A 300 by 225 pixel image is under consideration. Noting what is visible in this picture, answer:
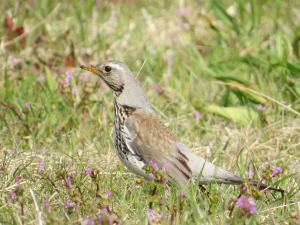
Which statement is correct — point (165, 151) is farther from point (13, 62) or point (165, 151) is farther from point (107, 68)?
point (13, 62)

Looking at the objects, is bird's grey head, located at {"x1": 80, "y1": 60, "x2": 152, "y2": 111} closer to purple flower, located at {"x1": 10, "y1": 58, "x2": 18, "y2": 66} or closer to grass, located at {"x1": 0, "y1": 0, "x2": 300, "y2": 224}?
grass, located at {"x1": 0, "y1": 0, "x2": 300, "y2": 224}

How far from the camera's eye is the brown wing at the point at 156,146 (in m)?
4.25

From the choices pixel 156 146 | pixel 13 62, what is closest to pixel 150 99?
→ pixel 13 62

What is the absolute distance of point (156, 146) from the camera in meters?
4.36

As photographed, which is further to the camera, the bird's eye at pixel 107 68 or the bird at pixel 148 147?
the bird's eye at pixel 107 68

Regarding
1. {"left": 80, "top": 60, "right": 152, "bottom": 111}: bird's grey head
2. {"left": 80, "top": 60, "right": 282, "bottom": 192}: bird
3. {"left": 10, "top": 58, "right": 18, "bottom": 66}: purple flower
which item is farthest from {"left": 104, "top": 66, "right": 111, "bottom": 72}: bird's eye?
{"left": 10, "top": 58, "right": 18, "bottom": 66}: purple flower

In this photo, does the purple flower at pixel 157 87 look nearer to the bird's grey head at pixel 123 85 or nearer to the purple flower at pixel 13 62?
the bird's grey head at pixel 123 85

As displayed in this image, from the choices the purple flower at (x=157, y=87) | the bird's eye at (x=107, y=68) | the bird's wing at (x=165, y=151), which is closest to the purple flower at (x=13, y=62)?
the purple flower at (x=157, y=87)

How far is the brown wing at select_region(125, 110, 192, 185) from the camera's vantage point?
167 inches

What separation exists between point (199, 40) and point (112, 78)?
11.6 feet

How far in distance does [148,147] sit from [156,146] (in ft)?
0.25

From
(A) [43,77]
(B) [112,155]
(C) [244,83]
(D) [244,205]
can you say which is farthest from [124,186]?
(A) [43,77]

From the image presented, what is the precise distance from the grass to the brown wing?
282 mm

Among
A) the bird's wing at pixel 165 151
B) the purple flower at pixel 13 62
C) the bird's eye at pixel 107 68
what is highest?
the bird's eye at pixel 107 68
